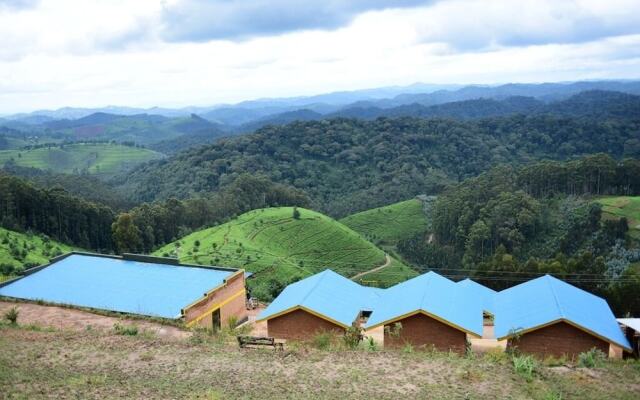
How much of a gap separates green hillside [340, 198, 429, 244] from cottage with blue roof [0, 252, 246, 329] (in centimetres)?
5125

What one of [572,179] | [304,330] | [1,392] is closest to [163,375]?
[1,392]

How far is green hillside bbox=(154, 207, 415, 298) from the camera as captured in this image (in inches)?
1688

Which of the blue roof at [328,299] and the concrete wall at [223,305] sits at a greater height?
the blue roof at [328,299]

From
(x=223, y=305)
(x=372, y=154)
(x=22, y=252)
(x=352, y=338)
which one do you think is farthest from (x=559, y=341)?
(x=372, y=154)

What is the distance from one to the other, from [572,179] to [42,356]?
2695 inches

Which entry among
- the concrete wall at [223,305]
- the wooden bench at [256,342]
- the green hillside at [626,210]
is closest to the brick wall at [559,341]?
the wooden bench at [256,342]

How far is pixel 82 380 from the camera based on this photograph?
1184 cm

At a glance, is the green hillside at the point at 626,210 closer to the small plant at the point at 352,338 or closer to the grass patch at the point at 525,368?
the grass patch at the point at 525,368

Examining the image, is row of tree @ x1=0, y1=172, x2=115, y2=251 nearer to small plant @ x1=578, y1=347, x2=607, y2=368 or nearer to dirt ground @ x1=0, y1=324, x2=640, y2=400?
dirt ground @ x1=0, y1=324, x2=640, y2=400

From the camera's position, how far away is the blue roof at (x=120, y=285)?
2108 centimetres

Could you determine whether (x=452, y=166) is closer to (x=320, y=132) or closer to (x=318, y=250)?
(x=320, y=132)

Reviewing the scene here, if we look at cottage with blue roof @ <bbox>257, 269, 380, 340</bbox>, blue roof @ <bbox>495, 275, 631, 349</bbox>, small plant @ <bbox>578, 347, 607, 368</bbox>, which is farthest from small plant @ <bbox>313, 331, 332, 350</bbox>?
small plant @ <bbox>578, 347, 607, 368</bbox>

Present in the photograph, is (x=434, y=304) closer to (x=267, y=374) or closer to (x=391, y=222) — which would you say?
(x=267, y=374)

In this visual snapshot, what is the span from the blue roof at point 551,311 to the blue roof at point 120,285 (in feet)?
39.2
